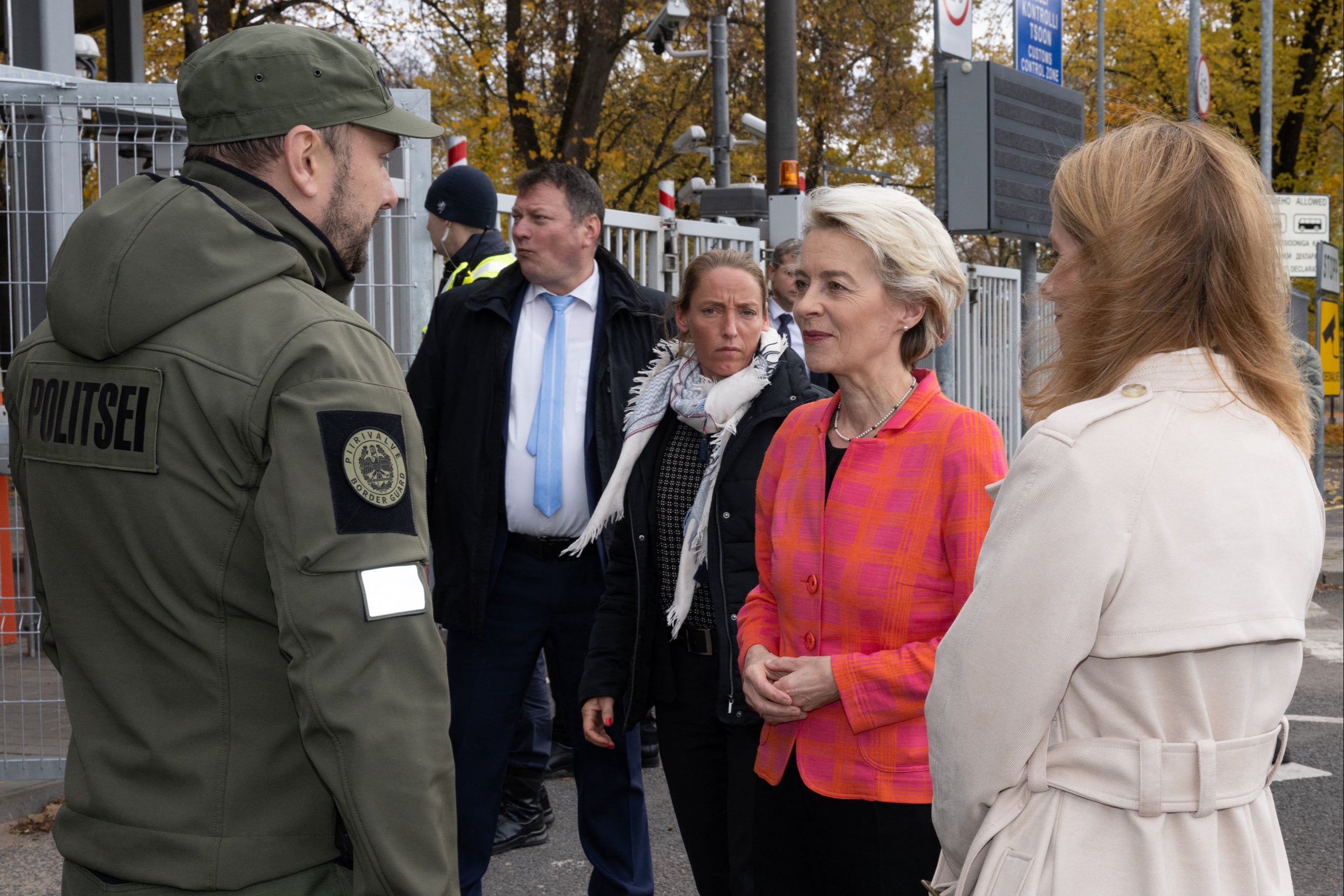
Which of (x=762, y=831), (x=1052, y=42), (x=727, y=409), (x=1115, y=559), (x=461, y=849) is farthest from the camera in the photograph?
(x=1052, y=42)

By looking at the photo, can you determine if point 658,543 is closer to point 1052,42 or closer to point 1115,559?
point 1115,559

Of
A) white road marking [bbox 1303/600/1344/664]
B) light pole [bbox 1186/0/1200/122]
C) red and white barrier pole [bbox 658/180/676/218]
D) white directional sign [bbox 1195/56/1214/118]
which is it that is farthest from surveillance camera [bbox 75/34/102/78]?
white directional sign [bbox 1195/56/1214/118]

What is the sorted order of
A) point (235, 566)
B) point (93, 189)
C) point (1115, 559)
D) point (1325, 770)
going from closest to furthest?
point (1115, 559), point (235, 566), point (1325, 770), point (93, 189)

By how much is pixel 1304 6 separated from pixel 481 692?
87.1ft

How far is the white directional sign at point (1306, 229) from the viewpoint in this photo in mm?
11961

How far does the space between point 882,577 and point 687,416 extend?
91cm

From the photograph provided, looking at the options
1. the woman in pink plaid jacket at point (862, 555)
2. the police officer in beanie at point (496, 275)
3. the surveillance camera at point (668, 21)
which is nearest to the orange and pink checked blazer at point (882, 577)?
the woman in pink plaid jacket at point (862, 555)

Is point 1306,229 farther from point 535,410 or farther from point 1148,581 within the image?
point 1148,581

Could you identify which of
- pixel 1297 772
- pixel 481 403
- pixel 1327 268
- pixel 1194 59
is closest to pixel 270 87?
pixel 481 403

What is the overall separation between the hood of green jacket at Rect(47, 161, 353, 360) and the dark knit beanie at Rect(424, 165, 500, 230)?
11.2ft

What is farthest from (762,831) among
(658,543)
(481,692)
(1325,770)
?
(1325,770)

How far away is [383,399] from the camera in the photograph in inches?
67.7

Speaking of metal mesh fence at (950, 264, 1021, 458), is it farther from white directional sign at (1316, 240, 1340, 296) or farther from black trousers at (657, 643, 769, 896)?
black trousers at (657, 643, 769, 896)

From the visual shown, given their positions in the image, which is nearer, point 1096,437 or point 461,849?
point 1096,437
